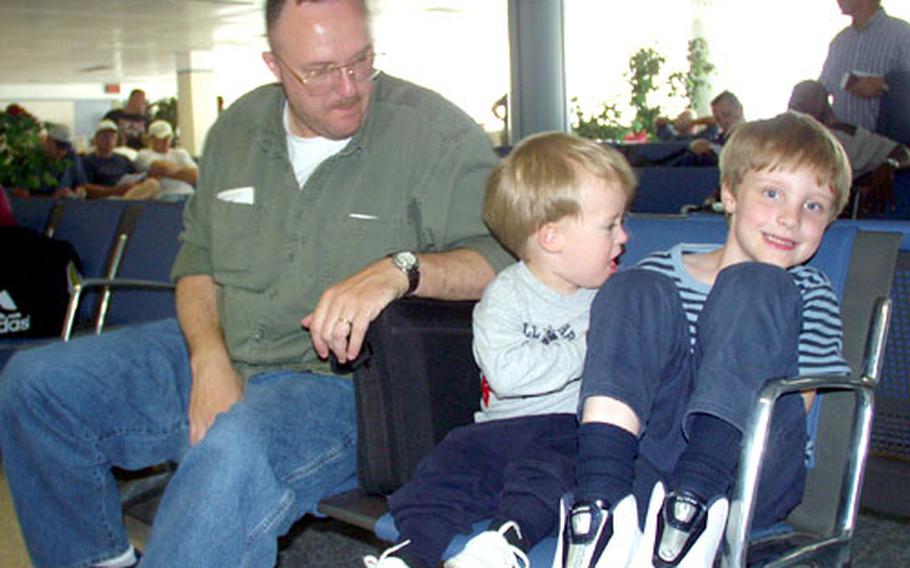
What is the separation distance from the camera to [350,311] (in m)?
1.52

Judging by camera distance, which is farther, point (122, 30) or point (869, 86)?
point (122, 30)

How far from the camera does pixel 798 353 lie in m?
1.43

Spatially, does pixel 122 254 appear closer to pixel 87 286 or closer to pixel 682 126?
pixel 87 286

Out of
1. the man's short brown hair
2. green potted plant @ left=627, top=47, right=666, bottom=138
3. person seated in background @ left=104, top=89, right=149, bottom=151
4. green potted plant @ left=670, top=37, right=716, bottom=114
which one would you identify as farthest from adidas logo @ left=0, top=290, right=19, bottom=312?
person seated in background @ left=104, top=89, right=149, bottom=151

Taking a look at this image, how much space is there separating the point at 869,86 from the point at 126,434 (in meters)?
3.93

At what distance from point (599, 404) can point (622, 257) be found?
0.56m

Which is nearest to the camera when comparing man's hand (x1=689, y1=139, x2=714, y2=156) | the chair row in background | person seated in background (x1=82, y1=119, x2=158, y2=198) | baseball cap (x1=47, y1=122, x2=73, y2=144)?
the chair row in background

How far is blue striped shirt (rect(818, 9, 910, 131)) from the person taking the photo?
470 cm

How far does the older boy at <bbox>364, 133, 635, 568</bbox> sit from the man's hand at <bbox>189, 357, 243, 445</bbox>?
42cm

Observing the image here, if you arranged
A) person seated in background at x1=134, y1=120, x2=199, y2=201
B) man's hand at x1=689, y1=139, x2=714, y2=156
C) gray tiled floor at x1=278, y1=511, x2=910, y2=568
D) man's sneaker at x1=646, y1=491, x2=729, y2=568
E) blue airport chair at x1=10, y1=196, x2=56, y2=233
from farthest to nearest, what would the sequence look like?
person seated in background at x1=134, y1=120, x2=199, y2=201 → man's hand at x1=689, y1=139, x2=714, y2=156 → blue airport chair at x1=10, y1=196, x2=56, y2=233 → gray tiled floor at x1=278, y1=511, x2=910, y2=568 → man's sneaker at x1=646, y1=491, x2=729, y2=568

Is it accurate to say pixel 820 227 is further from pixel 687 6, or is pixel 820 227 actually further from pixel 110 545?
pixel 687 6

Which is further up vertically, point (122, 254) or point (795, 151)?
point (795, 151)

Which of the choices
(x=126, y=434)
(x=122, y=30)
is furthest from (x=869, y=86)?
(x=122, y=30)

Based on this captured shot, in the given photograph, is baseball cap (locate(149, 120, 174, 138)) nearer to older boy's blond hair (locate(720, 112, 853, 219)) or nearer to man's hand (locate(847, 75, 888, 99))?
man's hand (locate(847, 75, 888, 99))
